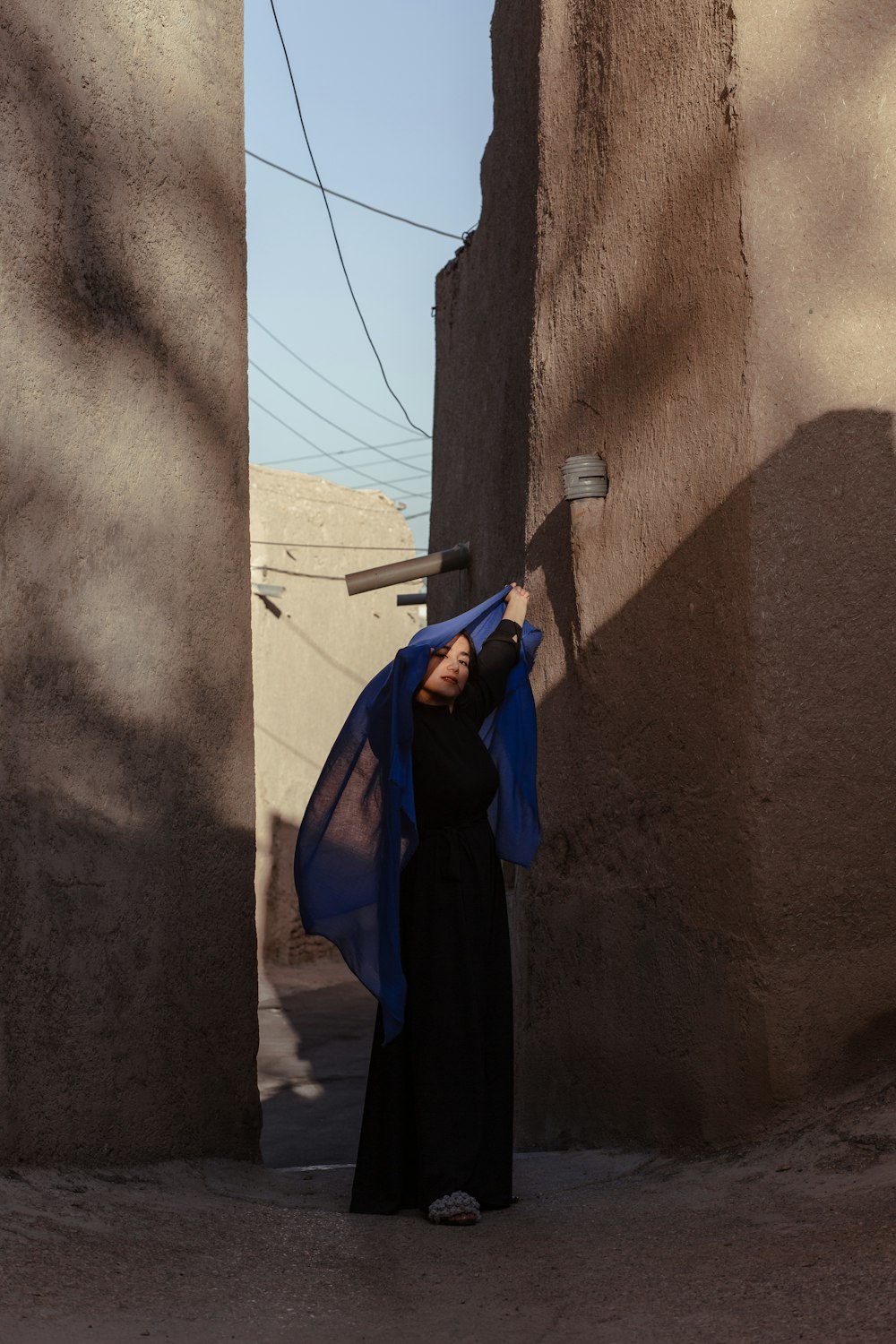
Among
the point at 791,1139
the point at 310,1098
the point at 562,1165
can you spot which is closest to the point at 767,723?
the point at 791,1139

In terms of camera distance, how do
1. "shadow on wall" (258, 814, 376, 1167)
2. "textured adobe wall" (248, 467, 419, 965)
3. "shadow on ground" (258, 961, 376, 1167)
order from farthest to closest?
1. "textured adobe wall" (248, 467, 419, 965)
2. "shadow on wall" (258, 814, 376, 1167)
3. "shadow on ground" (258, 961, 376, 1167)

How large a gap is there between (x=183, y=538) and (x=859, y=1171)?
A: 2255mm

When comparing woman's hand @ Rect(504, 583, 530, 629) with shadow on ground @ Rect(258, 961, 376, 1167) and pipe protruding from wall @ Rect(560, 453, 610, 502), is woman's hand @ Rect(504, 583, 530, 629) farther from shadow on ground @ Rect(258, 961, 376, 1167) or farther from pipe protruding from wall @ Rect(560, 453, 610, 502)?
shadow on ground @ Rect(258, 961, 376, 1167)

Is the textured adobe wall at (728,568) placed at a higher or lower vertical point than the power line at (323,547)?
lower

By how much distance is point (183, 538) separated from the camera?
3596 mm

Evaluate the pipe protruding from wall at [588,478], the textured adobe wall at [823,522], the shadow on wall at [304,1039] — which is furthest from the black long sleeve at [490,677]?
the shadow on wall at [304,1039]

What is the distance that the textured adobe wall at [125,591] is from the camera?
3.07 meters

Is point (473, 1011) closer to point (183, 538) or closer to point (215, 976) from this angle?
point (215, 976)

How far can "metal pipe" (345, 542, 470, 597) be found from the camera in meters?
7.16

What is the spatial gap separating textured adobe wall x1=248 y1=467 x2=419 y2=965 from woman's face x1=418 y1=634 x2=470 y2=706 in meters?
9.06

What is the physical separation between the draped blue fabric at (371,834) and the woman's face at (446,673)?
3 centimetres

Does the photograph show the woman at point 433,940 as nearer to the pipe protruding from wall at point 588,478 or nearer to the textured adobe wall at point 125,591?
the textured adobe wall at point 125,591

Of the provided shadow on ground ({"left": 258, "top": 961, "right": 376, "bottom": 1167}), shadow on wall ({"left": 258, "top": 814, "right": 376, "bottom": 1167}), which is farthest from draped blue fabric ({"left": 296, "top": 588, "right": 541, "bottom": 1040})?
shadow on wall ({"left": 258, "top": 814, "right": 376, "bottom": 1167})

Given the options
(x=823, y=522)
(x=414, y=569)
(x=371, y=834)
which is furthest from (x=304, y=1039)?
(x=823, y=522)
